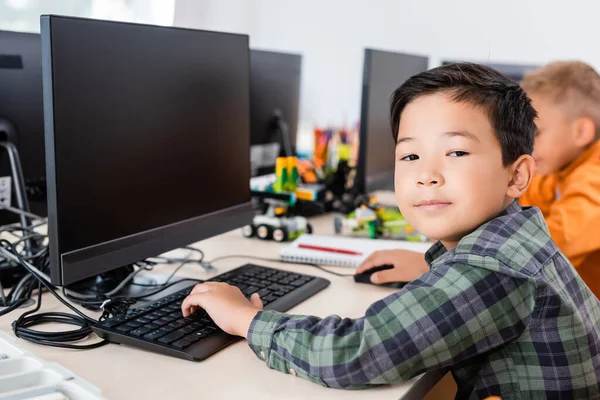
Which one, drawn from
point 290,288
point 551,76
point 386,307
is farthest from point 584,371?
point 551,76

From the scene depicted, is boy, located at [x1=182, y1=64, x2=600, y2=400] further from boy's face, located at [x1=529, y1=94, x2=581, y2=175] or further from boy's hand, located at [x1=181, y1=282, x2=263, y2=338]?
boy's face, located at [x1=529, y1=94, x2=581, y2=175]

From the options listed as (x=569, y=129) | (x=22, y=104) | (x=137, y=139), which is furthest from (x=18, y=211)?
(x=569, y=129)

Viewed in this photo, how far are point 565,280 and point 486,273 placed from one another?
16 cm

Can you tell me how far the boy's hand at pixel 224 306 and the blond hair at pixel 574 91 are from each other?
3.62 ft

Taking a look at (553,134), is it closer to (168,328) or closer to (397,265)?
(397,265)

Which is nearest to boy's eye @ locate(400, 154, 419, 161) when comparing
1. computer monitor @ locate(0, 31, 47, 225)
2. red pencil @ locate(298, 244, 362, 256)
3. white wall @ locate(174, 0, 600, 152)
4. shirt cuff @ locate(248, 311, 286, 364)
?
shirt cuff @ locate(248, 311, 286, 364)

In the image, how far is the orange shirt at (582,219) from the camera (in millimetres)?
1514

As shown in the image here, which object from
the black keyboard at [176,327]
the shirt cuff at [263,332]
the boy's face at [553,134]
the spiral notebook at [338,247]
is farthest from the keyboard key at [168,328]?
the boy's face at [553,134]

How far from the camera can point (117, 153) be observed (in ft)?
3.25

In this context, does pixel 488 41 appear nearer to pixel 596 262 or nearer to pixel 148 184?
pixel 596 262

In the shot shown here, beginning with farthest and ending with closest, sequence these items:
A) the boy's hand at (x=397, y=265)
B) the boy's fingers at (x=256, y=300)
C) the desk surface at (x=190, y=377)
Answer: the boy's hand at (x=397, y=265) → the boy's fingers at (x=256, y=300) → the desk surface at (x=190, y=377)

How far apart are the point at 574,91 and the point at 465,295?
1.12 metres

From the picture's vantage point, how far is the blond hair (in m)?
1.71

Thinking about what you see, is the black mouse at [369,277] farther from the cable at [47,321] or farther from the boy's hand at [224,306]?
the cable at [47,321]
